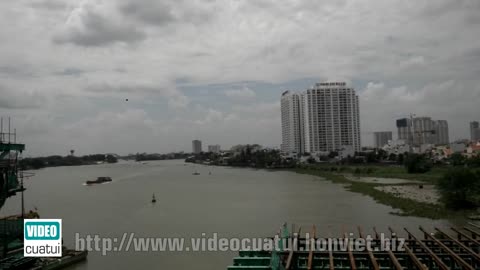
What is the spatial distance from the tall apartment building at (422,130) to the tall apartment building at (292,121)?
84.8ft

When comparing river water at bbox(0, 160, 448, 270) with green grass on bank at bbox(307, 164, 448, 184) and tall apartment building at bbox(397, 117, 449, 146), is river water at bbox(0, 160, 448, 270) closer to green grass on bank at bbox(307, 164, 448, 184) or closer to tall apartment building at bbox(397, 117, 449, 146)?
green grass on bank at bbox(307, 164, 448, 184)

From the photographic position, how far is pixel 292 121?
8481 cm

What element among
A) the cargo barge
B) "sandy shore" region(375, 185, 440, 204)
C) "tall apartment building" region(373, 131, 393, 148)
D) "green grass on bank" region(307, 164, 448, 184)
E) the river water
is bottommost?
the river water

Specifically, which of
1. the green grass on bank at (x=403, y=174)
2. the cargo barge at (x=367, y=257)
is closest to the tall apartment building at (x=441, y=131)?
the green grass on bank at (x=403, y=174)

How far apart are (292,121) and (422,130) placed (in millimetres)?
35883

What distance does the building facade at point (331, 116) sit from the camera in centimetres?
7688

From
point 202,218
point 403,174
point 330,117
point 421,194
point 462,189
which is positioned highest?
point 330,117

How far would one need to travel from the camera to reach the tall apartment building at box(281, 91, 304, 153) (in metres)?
83.6

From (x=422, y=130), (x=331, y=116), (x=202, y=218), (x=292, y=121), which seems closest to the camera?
(x=202, y=218)

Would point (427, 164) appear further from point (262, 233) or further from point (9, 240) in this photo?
point (9, 240)

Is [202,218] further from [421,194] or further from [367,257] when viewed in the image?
[421,194]

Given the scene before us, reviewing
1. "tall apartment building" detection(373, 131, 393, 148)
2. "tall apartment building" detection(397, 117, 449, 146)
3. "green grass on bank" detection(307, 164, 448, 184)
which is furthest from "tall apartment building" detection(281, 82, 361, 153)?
"tall apartment building" detection(373, 131, 393, 148)

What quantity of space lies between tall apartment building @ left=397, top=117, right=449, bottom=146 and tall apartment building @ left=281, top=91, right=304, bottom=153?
84.8 ft

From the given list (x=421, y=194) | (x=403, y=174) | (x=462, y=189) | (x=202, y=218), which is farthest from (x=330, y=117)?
(x=202, y=218)
